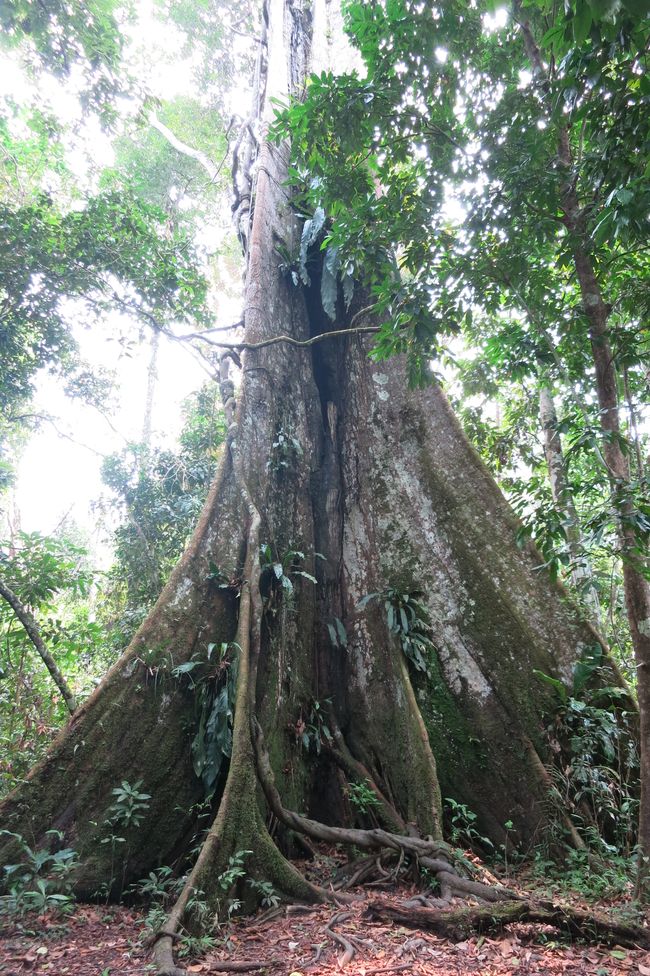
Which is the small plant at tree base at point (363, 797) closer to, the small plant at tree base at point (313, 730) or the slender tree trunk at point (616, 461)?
the small plant at tree base at point (313, 730)

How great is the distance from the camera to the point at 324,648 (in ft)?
17.9

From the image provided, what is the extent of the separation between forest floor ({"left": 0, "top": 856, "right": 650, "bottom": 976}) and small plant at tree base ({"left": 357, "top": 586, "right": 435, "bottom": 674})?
2.10m

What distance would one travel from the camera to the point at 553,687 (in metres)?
4.45

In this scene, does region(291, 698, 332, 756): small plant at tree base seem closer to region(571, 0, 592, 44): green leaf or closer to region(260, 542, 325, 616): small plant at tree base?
region(260, 542, 325, 616): small plant at tree base

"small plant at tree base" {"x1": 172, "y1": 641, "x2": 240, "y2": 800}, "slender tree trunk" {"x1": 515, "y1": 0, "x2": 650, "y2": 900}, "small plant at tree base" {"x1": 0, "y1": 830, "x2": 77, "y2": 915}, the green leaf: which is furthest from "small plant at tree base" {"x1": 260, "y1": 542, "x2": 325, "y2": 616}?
the green leaf

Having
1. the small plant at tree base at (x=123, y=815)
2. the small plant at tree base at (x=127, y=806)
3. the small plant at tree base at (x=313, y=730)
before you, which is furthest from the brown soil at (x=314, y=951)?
the small plant at tree base at (x=313, y=730)

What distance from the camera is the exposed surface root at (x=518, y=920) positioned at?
2625 mm

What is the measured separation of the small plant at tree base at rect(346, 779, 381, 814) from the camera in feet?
14.0

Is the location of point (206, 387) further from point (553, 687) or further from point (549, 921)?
point (549, 921)

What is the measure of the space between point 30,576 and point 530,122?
18.3ft

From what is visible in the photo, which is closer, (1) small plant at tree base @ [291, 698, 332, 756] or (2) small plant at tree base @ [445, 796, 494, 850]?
(2) small plant at tree base @ [445, 796, 494, 850]

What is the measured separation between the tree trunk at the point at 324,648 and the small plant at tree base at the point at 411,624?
7 centimetres

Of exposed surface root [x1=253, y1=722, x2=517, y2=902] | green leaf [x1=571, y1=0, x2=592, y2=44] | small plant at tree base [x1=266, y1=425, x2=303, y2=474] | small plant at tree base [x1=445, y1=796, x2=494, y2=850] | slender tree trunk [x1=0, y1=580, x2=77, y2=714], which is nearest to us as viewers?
green leaf [x1=571, y1=0, x2=592, y2=44]

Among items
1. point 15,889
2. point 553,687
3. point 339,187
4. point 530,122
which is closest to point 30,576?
point 15,889
